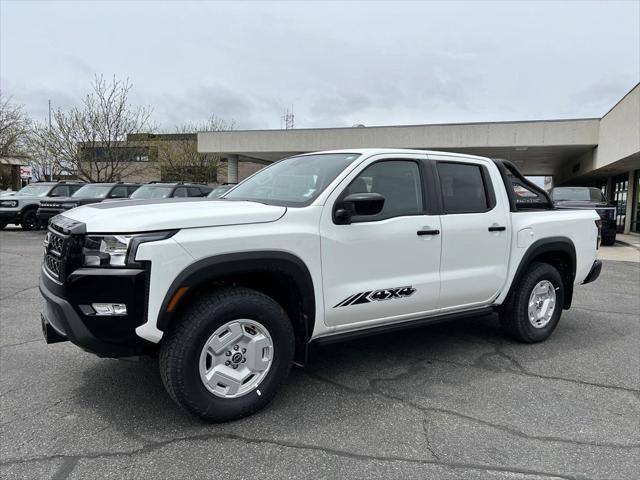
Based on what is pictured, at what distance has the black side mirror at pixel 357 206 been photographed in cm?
335

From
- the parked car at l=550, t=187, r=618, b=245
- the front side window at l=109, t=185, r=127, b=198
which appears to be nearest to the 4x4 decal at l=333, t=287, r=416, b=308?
the parked car at l=550, t=187, r=618, b=245

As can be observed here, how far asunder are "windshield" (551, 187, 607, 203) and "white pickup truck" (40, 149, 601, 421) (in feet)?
40.7

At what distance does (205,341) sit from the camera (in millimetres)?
3045

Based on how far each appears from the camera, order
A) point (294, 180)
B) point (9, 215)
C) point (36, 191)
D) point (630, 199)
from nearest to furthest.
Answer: point (294, 180)
point (9, 215)
point (36, 191)
point (630, 199)

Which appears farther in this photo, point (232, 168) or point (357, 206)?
point (232, 168)

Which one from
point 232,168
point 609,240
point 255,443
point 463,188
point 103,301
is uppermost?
point 232,168

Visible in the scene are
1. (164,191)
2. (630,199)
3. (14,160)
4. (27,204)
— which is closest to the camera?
(164,191)

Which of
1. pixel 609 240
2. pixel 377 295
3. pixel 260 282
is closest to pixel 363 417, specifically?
pixel 377 295

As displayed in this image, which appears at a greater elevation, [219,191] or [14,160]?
[14,160]

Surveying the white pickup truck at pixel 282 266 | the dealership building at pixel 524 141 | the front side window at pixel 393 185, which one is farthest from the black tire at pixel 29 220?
the front side window at pixel 393 185

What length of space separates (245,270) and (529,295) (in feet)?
10.1

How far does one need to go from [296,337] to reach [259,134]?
2503cm

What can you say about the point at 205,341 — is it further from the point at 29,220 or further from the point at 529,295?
the point at 29,220

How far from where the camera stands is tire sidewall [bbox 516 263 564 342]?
4812mm
